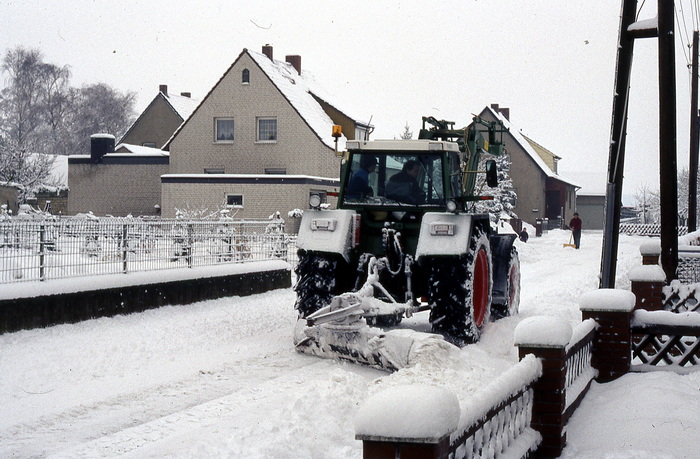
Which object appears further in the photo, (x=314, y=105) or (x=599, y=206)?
(x=599, y=206)

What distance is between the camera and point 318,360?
347 inches

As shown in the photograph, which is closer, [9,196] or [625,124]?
[625,124]

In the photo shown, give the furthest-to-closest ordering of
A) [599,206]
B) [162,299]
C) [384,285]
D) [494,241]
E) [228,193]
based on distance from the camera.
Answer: [599,206], [228,193], [162,299], [494,241], [384,285]

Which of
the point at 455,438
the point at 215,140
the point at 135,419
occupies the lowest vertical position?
the point at 135,419

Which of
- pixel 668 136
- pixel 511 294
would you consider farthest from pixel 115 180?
pixel 668 136

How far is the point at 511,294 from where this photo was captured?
12289 mm

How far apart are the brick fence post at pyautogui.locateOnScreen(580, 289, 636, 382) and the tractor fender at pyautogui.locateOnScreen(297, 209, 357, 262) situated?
10.2 ft

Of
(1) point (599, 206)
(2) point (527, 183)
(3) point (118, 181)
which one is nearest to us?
(3) point (118, 181)

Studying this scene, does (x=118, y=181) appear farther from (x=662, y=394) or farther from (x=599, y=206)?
(x=599, y=206)

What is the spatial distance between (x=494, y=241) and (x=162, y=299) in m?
5.22

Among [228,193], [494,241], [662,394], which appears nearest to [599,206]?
[228,193]

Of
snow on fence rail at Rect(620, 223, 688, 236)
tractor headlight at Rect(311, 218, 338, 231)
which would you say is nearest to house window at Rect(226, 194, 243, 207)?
tractor headlight at Rect(311, 218, 338, 231)

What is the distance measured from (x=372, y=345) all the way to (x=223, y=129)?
31.8 meters

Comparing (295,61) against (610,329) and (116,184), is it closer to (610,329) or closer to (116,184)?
(116,184)
